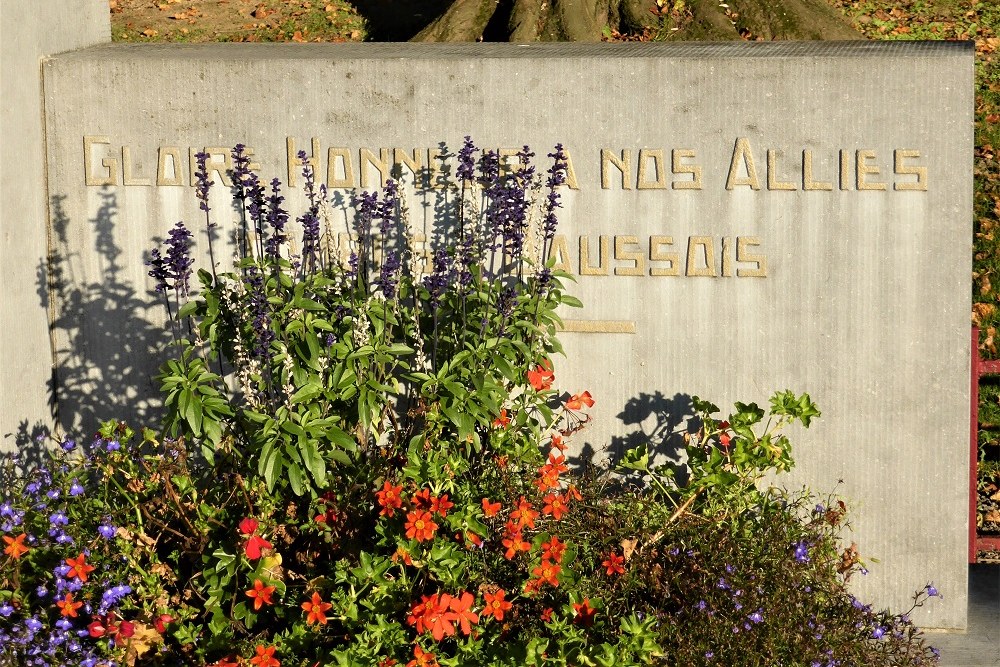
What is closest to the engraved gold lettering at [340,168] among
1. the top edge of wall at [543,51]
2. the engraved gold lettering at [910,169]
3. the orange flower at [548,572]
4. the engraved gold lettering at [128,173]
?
the top edge of wall at [543,51]

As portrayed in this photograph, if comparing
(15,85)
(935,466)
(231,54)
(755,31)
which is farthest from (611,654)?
(755,31)

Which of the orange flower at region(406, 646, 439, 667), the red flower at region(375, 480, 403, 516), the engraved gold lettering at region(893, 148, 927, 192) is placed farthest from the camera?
the engraved gold lettering at region(893, 148, 927, 192)

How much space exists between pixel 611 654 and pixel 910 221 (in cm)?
222

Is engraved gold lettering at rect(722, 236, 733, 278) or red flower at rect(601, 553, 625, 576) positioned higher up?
engraved gold lettering at rect(722, 236, 733, 278)

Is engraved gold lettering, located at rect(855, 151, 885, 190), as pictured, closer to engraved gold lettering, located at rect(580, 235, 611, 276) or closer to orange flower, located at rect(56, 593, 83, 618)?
engraved gold lettering, located at rect(580, 235, 611, 276)

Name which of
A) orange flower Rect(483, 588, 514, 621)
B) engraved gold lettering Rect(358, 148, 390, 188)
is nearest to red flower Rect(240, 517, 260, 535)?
orange flower Rect(483, 588, 514, 621)

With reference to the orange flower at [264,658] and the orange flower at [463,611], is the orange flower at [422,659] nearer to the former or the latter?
the orange flower at [463,611]

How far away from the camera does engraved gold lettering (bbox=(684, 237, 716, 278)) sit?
4.55 meters

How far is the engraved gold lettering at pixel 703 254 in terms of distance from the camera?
14.9 ft

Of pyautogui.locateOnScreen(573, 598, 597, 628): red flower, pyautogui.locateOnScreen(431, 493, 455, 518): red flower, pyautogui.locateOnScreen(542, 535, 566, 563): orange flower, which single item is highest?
pyautogui.locateOnScreen(431, 493, 455, 518): red flower

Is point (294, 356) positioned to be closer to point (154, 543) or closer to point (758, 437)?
point (154, 543)

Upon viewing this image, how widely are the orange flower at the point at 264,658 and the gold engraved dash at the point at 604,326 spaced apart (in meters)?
1.82

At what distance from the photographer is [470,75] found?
4559 mm

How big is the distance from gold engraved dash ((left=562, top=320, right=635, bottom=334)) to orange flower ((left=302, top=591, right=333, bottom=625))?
162 cm
